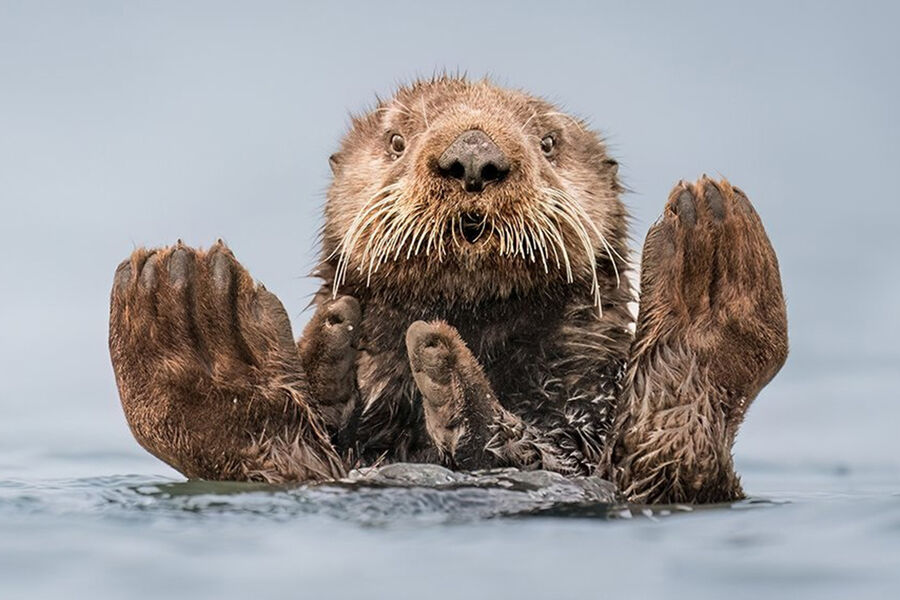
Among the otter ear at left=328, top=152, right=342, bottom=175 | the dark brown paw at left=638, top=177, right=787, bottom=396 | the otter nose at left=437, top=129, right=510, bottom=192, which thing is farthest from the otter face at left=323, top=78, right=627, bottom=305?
the dark brown paw at left=638, top=177, right=787, bottom=396

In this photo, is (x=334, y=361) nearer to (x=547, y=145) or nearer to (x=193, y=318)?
(x=193, y=318)

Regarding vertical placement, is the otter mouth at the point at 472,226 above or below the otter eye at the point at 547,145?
below

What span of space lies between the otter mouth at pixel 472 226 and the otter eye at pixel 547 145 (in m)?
0.65

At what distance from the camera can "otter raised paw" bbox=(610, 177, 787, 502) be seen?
4.27m

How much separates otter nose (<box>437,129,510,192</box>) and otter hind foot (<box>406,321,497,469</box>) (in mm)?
524

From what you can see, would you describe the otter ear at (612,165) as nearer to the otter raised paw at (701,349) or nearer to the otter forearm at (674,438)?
the otter raised paw at (701,349)

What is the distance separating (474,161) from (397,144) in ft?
2.30

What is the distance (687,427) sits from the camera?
4.27 metres

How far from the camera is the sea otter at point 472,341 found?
428cm

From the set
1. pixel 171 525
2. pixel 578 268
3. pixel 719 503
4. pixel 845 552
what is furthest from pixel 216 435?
pixel 845 552

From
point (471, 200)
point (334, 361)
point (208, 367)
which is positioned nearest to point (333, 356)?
point (334, 361)

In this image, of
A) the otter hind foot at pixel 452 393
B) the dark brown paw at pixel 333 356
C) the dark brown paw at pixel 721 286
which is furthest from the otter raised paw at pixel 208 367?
the dark brown paw at pixel 721 286

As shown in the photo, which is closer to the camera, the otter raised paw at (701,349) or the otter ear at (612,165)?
the otter raised paw at (701,349)

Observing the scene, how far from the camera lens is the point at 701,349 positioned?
434 cm
